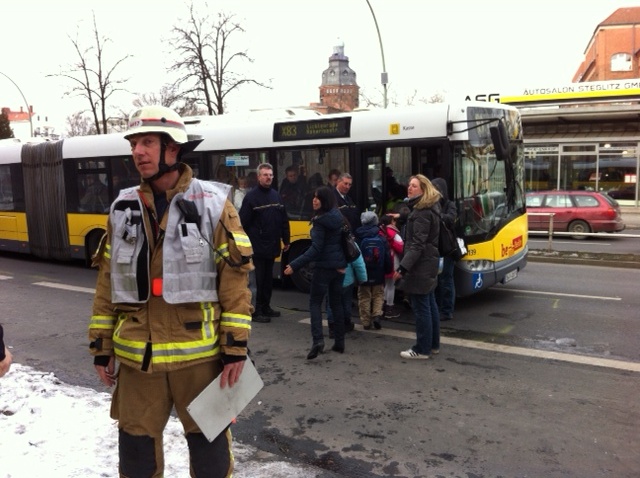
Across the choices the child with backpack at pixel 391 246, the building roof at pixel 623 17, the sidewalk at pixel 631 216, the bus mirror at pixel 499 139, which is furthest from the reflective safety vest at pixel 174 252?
the building roof at pixel 623 17

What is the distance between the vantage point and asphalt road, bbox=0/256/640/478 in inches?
146

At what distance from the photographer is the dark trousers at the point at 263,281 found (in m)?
7.34

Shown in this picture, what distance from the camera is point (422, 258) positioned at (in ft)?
18.2

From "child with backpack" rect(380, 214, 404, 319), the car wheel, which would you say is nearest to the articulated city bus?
"child with backpack" rect(380, 214, 404, 319)

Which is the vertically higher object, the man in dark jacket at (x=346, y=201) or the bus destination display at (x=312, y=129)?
the bus destination display at (x=312, y=129)

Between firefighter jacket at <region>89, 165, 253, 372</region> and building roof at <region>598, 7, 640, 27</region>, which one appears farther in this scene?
building roof at <region>598, 7, 640, 27</region>

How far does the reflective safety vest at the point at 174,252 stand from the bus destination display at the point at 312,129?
6.03 meters

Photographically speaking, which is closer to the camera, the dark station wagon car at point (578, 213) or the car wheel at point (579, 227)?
the dark station wagon car at point (578, 213)

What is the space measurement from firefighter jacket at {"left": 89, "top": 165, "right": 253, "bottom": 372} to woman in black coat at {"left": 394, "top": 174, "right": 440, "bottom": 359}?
3197mm

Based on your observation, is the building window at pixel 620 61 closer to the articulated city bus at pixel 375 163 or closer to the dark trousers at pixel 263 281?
the articulated city bus at pixel 375 163

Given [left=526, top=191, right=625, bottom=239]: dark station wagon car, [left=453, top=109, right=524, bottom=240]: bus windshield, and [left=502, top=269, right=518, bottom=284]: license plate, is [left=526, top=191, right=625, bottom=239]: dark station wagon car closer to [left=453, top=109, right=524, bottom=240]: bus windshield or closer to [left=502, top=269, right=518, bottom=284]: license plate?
[left=502, top=269, right=518, bottom=284]: license plate

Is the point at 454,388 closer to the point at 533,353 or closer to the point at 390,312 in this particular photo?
the point at 533,353

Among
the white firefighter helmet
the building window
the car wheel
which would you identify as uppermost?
the building window

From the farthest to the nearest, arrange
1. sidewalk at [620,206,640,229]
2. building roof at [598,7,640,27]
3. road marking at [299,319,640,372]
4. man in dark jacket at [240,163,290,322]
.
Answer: building roof at [598,7,640,27] < sidewalk at [620,206,640,229] < man in dark jacket at [240,163,290,322] < road marking at [299,319,640,372]
